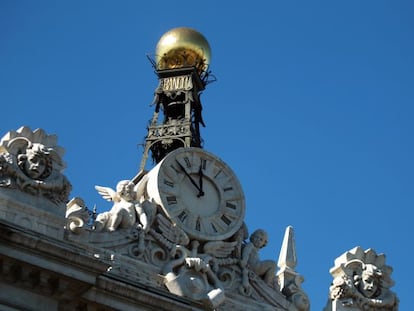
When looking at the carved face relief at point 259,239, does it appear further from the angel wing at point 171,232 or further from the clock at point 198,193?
the angel wing at point 171,232

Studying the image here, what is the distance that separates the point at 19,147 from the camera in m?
33.4

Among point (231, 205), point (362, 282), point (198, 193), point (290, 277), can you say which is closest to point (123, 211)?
point (198, 193)

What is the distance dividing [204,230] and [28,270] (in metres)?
6.52

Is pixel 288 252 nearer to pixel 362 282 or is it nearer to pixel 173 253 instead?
pixel 362 282

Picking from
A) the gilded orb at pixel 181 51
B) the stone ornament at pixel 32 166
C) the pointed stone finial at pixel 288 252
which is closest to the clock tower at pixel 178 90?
the gilded orb at pixel 181 51

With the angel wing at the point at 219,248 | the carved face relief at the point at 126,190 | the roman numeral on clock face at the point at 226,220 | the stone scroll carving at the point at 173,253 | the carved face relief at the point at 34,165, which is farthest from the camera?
the roman numeral on clock face at the point at 226,220

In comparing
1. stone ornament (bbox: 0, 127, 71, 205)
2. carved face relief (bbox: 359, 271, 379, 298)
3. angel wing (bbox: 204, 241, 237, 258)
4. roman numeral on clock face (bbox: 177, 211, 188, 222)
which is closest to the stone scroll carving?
angel wing (bbox: 204, 241, 237, 258)

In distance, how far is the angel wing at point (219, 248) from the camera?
35.8 m

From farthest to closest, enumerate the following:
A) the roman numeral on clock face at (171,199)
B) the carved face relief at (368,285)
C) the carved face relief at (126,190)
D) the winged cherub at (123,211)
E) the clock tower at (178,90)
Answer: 1. the clock tower at (178,90)
2. the carved face relief at (368,285)
3. the roman numeral on clock face at (171,199)
4. the carved face relief at (126,190)
5. the winged cherub at (123,211)

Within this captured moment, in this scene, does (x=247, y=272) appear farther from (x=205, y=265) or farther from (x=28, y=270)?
(x=28, y=270)

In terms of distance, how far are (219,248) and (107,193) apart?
2970 mm

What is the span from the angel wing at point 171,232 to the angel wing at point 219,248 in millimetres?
653

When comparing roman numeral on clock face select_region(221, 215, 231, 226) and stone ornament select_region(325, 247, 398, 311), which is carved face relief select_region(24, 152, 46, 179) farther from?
stone ornament select_region(325, 247, 398, 311)

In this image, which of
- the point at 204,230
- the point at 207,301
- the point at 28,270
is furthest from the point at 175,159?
the point at 28,270
